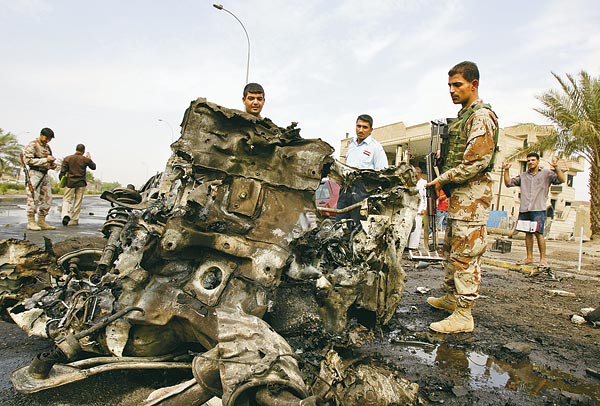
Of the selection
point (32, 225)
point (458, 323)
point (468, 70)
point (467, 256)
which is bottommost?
point (32, 225)

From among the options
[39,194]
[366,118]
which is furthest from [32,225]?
[366,118]

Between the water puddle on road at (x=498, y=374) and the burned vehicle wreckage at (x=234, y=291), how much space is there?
511 mm

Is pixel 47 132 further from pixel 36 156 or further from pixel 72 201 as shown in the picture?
pixel 72 201

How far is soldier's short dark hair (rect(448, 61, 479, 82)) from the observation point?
349 cm

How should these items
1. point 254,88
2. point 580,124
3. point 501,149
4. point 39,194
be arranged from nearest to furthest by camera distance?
point 254,88 < point 39,194 < point 580,124 < point 501,149

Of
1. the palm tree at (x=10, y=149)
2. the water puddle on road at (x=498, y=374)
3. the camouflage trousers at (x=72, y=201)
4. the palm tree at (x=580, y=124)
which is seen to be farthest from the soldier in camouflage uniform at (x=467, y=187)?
the palm tree at (x=10, y=149)

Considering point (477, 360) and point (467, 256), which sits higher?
point (467, 256)

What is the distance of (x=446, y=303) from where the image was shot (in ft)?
13.2

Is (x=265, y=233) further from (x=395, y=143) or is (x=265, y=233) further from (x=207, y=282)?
(x=395, y=143)

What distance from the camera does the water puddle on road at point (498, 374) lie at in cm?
245

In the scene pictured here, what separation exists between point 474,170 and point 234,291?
2396 mm

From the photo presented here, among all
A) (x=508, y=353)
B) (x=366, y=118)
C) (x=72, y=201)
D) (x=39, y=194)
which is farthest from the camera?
(x=72, y=201)

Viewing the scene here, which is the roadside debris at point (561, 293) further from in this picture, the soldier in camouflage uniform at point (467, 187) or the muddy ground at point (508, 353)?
the soldier in camouflage uniform at point (467, 187)

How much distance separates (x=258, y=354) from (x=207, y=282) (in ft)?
2.16
